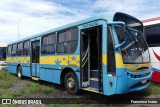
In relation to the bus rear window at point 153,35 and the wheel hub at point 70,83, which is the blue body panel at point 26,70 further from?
the bus rear window at point 153,35

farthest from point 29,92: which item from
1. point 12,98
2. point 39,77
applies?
point 39,77

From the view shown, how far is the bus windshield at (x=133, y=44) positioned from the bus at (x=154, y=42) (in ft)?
6.02

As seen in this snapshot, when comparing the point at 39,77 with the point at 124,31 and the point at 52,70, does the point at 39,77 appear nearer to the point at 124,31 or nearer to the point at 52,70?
the point at 52,70

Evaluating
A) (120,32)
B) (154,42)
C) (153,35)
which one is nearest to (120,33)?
(120,32)

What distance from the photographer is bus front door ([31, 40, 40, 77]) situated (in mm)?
12692

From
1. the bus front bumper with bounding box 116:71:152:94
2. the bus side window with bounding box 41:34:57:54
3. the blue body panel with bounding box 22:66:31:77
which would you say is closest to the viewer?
the bus front bumper with bounding box 116:71:152:94

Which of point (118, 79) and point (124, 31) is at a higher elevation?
point (124, 31)

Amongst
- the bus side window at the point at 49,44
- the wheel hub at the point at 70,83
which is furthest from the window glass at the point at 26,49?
the wheel hub at the point at 70,83

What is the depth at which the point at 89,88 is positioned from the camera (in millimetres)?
8461

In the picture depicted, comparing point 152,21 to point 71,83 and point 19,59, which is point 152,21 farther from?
point 19,59

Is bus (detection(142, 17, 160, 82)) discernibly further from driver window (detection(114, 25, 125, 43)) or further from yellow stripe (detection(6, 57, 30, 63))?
yellow stripe (detection(6, 57, 30, 63))

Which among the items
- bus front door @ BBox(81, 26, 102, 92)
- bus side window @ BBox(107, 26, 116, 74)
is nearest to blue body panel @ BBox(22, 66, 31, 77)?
bus front door @ BBox(81, 26, 102, 92)

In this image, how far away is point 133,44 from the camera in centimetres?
779

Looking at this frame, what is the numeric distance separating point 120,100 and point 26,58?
7963 mm
